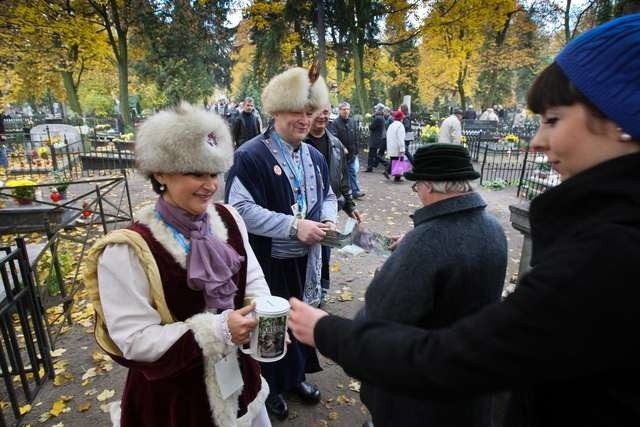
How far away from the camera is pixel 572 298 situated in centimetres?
74

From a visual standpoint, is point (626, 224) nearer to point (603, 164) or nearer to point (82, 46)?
point (603, 164)

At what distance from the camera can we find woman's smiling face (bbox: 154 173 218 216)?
1.76 metres

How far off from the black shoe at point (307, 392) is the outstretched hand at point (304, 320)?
2327mm

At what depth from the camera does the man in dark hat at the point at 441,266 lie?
153cm

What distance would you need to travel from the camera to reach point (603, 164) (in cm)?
84

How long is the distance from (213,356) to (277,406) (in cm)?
164

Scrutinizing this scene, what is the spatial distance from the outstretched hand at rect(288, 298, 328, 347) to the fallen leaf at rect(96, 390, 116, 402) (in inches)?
120

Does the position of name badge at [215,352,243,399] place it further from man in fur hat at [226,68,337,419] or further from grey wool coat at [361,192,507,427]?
man in fur hat at [226,68,337,419]

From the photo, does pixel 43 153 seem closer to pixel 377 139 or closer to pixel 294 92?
pixel 377 139

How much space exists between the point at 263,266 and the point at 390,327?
6.54 feet

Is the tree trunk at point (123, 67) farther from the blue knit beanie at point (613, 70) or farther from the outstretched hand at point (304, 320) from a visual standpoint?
the blue knit beanie at point (613, 70)

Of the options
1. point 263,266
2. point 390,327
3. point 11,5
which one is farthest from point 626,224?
point 11,5

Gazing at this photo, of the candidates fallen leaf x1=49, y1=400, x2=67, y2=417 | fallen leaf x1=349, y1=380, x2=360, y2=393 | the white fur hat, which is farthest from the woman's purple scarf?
fallen leaf x1=49, y1=400, x2=67, y2=417

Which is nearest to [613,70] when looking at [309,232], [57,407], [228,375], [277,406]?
[228,375]
